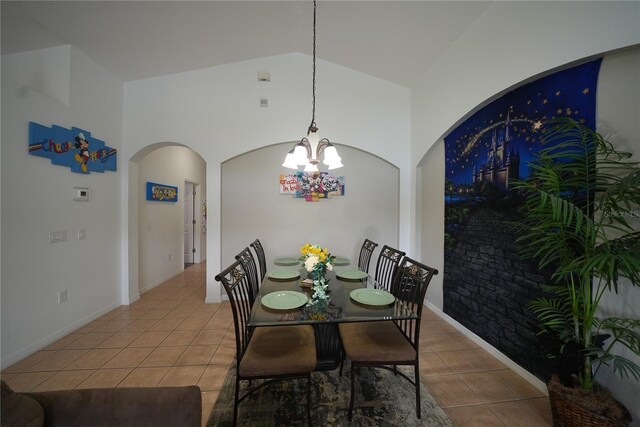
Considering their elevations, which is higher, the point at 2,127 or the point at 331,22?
the point at 331,22

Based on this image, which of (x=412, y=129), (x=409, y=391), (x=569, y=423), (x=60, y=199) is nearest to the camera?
(x=569, y=423)

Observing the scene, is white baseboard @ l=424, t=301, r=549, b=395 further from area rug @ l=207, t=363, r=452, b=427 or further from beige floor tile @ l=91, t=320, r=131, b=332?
beige floor tile @ l=91, t=320, r=131, b=332

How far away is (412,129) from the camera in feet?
11.5

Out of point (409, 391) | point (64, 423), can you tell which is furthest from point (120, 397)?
point (409, 391)

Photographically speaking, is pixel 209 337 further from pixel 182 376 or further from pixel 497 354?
pixel 497 354

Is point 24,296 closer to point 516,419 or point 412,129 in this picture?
point 516,419

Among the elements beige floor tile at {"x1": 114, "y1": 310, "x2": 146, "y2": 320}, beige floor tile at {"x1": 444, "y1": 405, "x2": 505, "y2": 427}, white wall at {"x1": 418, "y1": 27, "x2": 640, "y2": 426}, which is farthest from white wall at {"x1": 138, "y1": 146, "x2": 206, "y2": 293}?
white wall at {"x1": 418, "y1": 27, "x2": 640, "y2": 426}

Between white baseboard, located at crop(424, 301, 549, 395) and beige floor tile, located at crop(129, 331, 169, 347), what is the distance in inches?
125

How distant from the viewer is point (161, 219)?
422 centimetres

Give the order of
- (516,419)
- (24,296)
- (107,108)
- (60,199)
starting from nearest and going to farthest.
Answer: (516,419) → (24,296) → (60,199) → (107,108)

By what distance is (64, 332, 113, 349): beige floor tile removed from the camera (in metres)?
2.27

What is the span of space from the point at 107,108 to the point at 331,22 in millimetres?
2947

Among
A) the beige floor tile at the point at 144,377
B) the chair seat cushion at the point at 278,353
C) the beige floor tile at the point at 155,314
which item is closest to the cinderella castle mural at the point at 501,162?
the chair seat cushion at the point at 278,353

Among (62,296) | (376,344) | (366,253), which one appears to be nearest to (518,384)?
(376,344)
